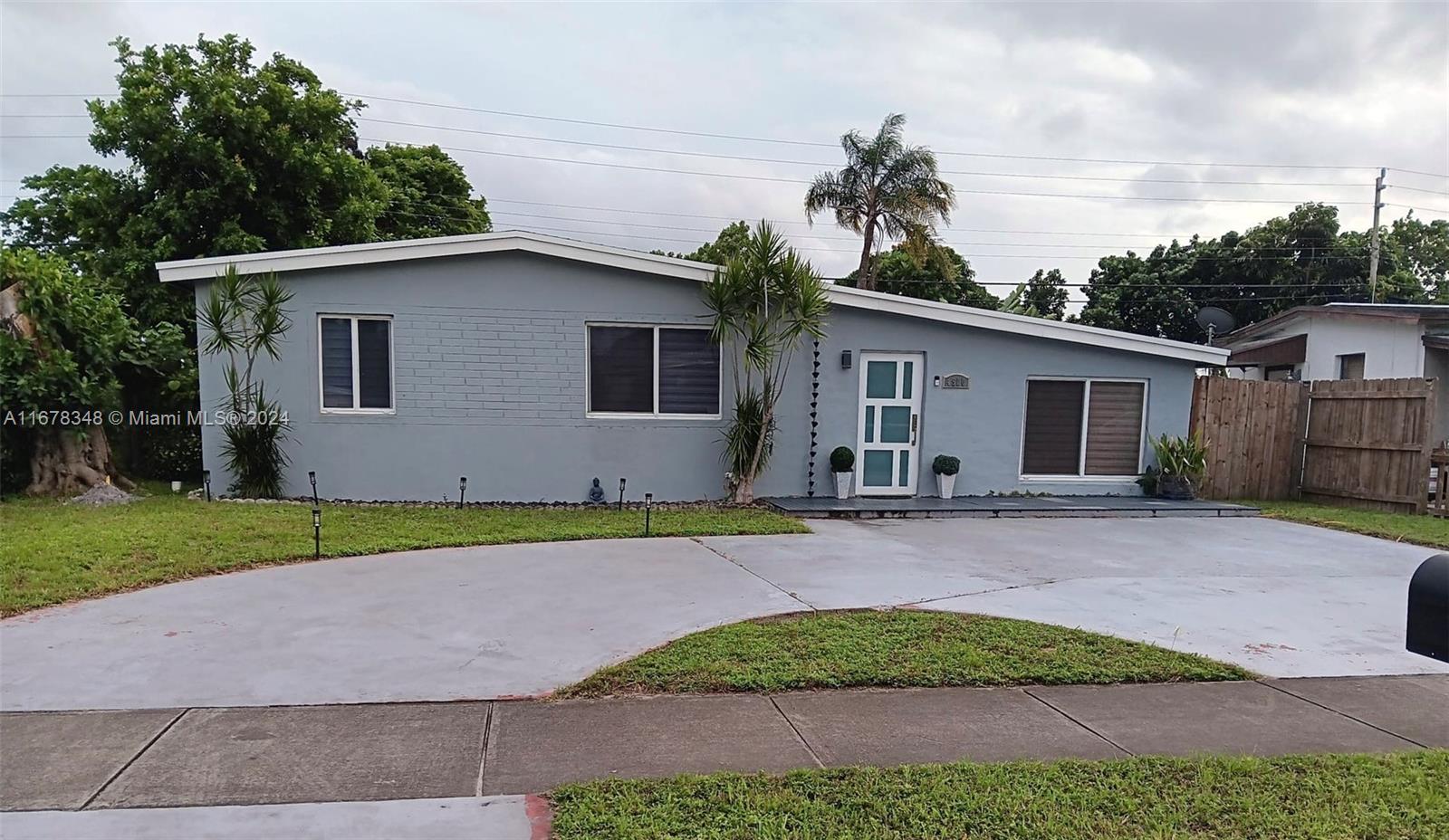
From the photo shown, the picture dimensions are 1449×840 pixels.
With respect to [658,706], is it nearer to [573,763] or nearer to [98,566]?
[573,763]

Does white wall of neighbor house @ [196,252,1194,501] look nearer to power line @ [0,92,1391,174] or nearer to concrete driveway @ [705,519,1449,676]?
concrete driveway @ [705,519,1449,676]

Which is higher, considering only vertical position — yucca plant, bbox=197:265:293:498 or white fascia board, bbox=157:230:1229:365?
white fascia board, bbox=157:230:1229:365

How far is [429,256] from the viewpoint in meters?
9.76

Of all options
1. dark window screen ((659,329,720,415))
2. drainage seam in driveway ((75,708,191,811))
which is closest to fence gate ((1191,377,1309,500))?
dark window screen ((659,329,720,415))

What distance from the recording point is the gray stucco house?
32.2 feet

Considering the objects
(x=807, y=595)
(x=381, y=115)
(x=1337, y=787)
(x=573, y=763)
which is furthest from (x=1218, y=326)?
(x=381, y=115)

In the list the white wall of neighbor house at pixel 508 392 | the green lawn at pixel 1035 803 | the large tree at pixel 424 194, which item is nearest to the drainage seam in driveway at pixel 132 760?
the green lawn at pixel 1035 803

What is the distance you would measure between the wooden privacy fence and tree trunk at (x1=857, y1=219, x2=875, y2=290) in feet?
35.7

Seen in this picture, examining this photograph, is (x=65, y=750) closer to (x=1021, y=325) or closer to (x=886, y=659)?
(x=886, y=659)

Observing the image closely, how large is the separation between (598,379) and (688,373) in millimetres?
1192

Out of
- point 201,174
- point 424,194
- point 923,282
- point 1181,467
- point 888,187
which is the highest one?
point 424,194

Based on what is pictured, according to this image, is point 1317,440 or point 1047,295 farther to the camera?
point 1047,295

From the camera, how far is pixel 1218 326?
723 inches

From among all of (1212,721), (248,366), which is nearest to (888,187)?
(248,366)
